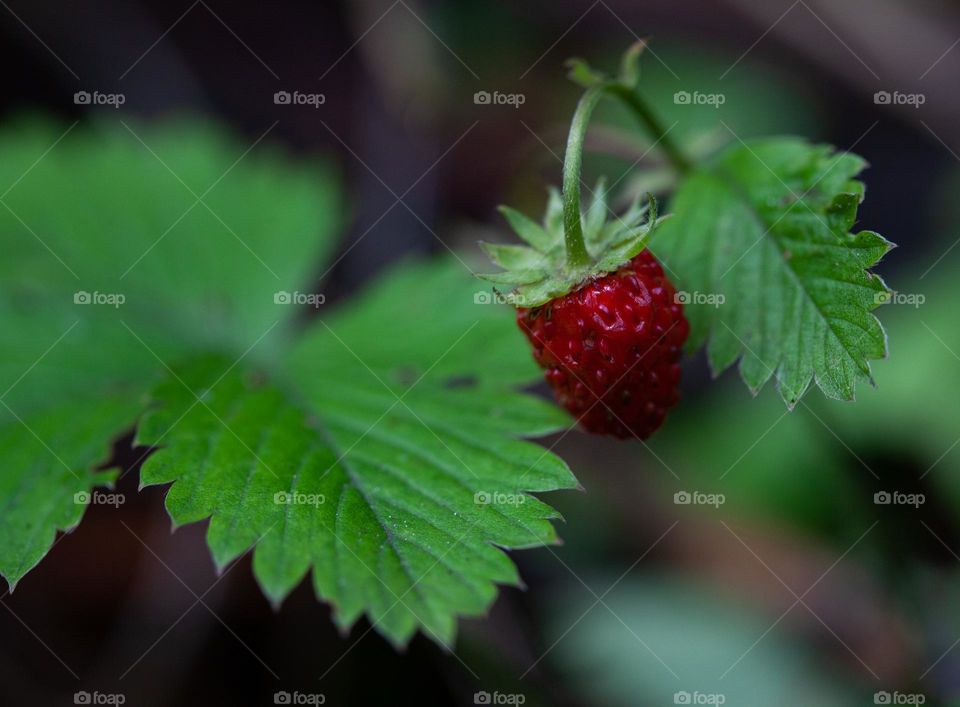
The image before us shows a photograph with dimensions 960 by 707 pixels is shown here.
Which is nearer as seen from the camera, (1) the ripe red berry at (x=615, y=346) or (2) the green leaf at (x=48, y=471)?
(1) the ripe red berry at (x=615, y=346)

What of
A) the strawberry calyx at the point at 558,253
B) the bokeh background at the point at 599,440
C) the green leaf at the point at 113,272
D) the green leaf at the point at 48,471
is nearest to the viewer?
the strawberry calyx at the point at 558,253

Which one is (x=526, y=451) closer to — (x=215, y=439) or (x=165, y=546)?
(x=215, y=439)

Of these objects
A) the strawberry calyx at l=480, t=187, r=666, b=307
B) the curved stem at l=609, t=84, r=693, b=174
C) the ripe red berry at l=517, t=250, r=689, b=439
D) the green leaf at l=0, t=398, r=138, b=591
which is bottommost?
the green leaf at l=0, t=398, r=138, b=591

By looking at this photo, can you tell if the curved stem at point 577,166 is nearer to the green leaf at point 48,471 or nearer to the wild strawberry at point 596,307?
the wild strawberry at point 596,307

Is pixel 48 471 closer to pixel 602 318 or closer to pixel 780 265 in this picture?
pixel 602 318

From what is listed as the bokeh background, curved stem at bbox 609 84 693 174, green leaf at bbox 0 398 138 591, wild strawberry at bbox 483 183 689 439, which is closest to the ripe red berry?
wild strawberry at bbox 483 183 689 439

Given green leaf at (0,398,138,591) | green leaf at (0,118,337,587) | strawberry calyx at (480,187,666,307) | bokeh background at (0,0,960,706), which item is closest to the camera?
strawberry calyx at (480,187,666,307)

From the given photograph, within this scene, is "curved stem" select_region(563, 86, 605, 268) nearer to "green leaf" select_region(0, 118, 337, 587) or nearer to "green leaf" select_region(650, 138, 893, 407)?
"green leaf" select_region(650, 138, 893, 407)

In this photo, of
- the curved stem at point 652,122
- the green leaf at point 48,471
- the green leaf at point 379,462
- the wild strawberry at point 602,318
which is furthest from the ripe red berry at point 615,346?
the green leaf at point 48,471
